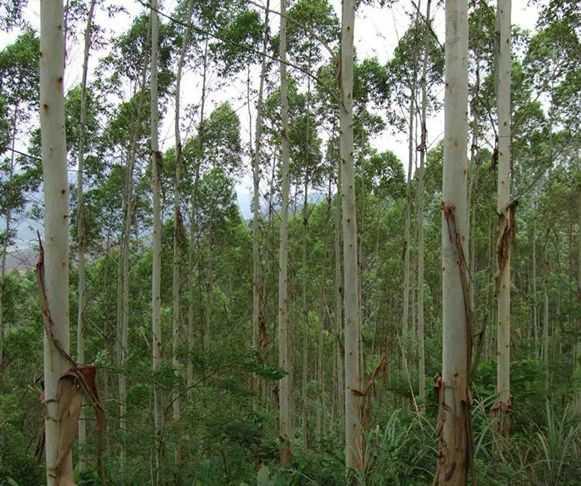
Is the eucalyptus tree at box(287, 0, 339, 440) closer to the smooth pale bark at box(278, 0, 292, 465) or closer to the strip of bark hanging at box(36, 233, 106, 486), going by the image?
the smooth pale bark at box(278, 0, 292, 465)

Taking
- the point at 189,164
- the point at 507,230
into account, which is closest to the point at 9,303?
the point at 189,164

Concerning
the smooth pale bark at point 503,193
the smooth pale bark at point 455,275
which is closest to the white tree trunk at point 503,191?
the smooth pale bark at point 503,193

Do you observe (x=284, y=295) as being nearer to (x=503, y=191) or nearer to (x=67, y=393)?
(x=503, y=191)

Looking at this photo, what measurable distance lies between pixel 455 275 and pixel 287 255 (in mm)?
Result: 5306

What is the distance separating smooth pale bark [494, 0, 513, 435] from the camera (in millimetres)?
3999

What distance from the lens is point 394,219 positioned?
1792 centimetres

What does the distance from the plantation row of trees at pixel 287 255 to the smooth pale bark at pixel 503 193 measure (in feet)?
0.06

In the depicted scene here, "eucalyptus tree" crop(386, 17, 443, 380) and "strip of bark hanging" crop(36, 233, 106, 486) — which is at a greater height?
"eucalyptus tree" crop(386, 17, 443, 380)

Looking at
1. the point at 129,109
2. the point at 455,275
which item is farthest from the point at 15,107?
the point at 455,275

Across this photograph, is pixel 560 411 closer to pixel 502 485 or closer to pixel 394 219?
pixel 502 485

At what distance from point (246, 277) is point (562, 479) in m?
15.3

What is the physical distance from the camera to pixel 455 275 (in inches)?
83.9

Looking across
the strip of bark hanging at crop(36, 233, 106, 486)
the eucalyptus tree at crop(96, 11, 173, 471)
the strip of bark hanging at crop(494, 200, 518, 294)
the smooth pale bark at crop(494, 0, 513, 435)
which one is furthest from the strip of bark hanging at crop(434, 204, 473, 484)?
the eucalyptus tree at crop(96, 11, 173, 471)

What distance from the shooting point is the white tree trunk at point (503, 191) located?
4.00 meters
